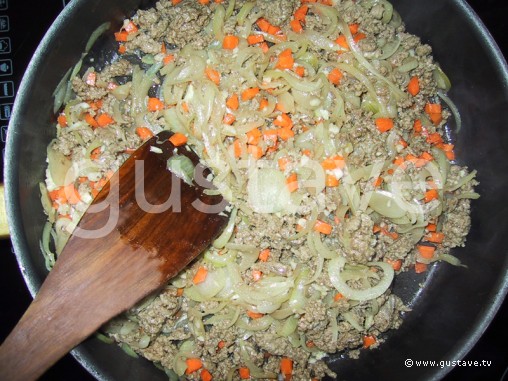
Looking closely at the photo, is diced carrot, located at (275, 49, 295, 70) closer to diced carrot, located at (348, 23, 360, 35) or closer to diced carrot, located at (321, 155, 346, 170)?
diced carrot, located at (348, 23, 360, 35)

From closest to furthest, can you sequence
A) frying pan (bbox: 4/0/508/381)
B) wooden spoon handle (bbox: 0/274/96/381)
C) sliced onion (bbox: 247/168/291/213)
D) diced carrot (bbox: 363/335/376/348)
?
wooden spoon handle (bbox: 0/274/96/381) < frying pan (bbox: 4/0/508/381) < sliced onion (bbox: 247/168/291/213) < diced carrot (bbox: 363/335/376/348)

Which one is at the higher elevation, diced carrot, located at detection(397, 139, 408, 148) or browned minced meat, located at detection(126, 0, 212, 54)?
diced carrot, located at detection(397, 139, 408, 148)

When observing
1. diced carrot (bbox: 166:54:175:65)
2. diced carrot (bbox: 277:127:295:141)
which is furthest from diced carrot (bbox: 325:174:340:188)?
diced carrot (bbox: 166:54:175:65)

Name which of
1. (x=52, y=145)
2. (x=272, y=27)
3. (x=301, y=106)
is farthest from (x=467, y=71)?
(x=52, y=145)

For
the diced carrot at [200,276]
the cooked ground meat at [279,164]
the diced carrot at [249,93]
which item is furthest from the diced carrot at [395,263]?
the diced carrot at [249,93]

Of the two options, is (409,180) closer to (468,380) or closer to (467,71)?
(467,71)

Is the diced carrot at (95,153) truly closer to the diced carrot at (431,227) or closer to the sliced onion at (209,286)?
the sliced onion at (209,286)
